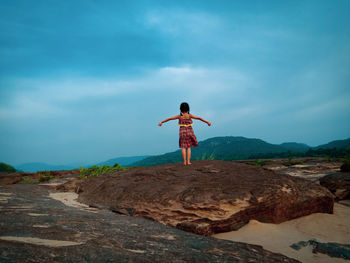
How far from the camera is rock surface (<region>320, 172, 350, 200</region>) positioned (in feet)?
19.8

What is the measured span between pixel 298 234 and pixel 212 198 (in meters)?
1.24

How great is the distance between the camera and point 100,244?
175 cm

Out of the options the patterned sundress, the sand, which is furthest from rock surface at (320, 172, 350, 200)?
the patterned sundress

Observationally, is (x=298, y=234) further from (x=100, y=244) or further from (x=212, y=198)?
(x=100, y=244)

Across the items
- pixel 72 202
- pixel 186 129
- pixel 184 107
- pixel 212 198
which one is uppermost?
pixel 184 107

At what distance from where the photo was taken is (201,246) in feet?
6.93

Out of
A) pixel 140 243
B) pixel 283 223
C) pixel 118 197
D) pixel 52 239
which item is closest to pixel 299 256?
pixel 283 223

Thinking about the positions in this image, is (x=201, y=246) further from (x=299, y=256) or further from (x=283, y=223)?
(x=283, y=223)

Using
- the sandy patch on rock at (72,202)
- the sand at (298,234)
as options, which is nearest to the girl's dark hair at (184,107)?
the sandy patch on rock at (72,202)

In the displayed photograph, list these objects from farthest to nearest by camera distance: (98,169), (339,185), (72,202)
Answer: (98,169) < (339,185) < (72,202)

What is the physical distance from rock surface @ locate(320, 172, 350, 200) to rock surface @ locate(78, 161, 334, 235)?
7.09ft

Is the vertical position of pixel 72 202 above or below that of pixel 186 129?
below

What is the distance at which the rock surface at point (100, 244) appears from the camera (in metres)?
1.46

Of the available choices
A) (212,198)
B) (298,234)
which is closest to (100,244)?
(212,198)
